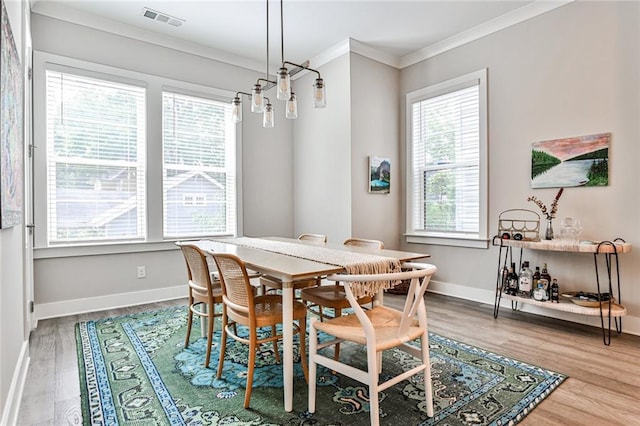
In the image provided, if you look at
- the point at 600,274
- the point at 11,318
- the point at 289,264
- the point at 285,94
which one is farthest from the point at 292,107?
the point at 600,274

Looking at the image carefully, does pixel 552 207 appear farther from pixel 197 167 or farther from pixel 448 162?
pixel 197 167

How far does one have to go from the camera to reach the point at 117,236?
12.7 ft

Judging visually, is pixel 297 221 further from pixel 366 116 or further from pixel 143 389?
pixel 143 389

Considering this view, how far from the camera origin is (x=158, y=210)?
408cm

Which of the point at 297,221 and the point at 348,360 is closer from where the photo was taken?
the point at 348,360

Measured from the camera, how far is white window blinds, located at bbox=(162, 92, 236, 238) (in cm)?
419

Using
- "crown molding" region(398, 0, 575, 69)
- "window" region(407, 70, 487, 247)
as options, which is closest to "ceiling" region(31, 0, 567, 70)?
"crown molding" region(398, 0, 575, 69)

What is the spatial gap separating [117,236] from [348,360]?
112 inches

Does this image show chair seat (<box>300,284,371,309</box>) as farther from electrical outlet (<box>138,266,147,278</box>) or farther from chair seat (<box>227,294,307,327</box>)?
electrical outlet (<box>138,266,147,278</box>)

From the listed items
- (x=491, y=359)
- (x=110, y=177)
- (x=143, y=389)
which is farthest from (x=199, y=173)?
(x=491, y=359)

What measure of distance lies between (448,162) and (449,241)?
0.93m

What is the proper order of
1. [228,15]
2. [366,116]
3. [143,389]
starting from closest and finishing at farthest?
1. [143,389]
2. [228,15]
3. [366,116]

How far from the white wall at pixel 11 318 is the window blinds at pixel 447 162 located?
3893mm

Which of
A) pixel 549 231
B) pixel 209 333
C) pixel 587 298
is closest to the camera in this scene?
pixel 209 333
